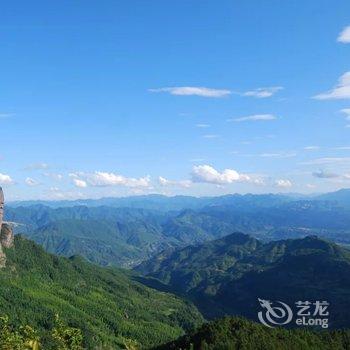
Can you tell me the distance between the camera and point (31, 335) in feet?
299

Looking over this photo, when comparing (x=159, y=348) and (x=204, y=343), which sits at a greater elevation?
(x=204, y=343)

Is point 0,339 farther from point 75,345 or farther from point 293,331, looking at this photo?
point 293,331

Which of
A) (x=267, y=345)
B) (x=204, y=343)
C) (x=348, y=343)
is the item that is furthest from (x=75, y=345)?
(x=348, y=343)

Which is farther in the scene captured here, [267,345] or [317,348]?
[317,348]

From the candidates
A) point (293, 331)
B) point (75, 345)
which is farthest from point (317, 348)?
point (75, 345)

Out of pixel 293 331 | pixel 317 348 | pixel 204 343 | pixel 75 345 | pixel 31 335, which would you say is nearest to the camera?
pixel 31 335

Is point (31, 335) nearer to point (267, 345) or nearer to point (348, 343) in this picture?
point (267, 345)

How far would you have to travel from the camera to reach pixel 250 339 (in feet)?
377

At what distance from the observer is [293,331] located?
136 m

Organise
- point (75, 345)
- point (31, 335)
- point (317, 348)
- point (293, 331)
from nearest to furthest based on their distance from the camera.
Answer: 1. point (31, 335)
2. point (75, 345)
3. point (317, 348)
4. point (293, 331)

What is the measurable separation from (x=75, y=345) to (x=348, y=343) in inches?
3030

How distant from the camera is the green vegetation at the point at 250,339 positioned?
365 ft

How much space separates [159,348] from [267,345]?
31004mm

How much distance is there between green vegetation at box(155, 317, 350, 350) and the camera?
11131cm
